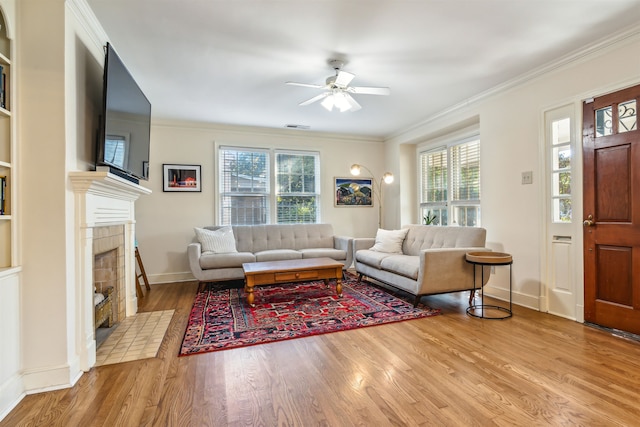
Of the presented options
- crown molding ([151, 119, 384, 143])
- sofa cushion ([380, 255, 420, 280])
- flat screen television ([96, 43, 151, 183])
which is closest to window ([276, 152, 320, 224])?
crown molding ([151, 119, 384, 143])

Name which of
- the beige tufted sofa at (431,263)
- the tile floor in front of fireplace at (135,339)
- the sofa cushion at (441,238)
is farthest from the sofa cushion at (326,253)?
the tile floor in front of fireplace at (135,339)

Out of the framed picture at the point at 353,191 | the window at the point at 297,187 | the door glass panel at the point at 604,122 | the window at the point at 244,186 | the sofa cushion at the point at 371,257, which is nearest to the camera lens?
the door glass panel at the point at 604,122

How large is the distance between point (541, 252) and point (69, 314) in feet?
13.0

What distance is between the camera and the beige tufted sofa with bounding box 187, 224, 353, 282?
13.3ft

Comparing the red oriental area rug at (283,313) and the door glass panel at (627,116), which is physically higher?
the door glass panel at (627,116)

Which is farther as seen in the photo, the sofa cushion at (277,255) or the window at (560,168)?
the sofa cushion at (277,255)

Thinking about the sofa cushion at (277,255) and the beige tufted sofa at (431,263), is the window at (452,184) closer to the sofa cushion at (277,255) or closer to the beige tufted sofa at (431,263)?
the beige tufted sofa at (431,263)

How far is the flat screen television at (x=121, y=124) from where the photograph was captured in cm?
217

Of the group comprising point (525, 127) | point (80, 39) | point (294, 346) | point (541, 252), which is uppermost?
point (80, 39)

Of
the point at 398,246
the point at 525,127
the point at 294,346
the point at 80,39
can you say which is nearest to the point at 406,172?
the point at 398,246

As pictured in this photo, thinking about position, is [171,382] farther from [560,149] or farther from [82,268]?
[560,149]

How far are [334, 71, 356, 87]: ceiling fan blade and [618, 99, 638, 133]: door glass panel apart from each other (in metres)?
2.21

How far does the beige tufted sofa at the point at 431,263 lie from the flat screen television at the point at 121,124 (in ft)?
9.25

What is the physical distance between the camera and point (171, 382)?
6.16 feet
